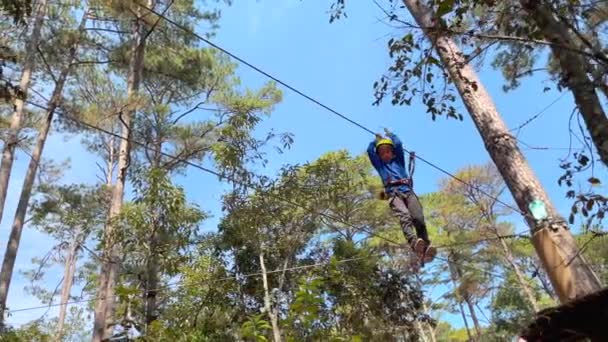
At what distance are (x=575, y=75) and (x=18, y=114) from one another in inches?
297

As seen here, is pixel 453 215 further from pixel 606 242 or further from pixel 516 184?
pixel 516 184

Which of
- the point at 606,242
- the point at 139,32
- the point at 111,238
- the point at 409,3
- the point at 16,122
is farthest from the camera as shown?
the point at 606,242

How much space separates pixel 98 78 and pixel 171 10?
5.72 ft

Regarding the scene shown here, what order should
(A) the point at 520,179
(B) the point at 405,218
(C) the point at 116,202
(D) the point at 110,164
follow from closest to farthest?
(A) the point at 520,179
(B) the point at 405,218
(C) the point at 116,202
(D) the point at 110,164

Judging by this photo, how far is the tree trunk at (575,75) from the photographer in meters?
1.79

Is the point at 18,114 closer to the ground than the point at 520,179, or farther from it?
farther from it

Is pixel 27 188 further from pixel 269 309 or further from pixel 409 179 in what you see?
pixel 409 179

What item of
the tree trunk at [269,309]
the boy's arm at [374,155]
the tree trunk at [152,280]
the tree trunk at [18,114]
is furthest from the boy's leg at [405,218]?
the tree trunk at [18,114]

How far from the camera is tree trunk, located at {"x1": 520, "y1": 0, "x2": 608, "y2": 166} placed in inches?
70.5

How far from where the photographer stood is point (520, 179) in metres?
2.77

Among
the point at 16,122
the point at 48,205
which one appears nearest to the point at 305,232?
the point at 16,122

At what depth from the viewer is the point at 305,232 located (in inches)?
233

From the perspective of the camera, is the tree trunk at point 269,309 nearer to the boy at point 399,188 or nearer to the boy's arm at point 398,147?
the boy at point 399,188

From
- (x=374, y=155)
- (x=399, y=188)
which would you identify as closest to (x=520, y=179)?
(x=399, y=188)
